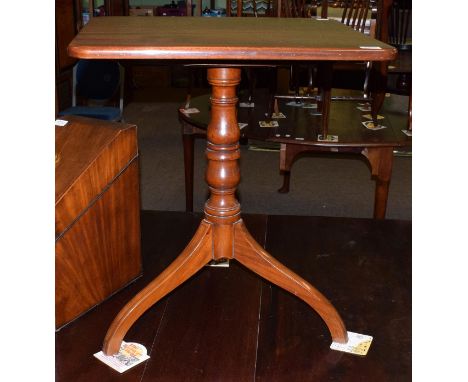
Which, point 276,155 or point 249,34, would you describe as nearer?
point 249,34

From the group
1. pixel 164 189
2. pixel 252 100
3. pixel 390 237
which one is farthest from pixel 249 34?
pixel 164 189

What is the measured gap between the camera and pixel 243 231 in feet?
4.31

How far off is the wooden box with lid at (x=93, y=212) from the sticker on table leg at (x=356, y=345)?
1.71ft

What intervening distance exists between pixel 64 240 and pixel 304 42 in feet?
2.02

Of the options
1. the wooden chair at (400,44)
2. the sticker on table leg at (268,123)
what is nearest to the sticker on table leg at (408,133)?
the sticker on table leg at (268,123)

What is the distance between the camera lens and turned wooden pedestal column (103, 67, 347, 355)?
125cm

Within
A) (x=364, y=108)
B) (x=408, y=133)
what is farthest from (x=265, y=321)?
(x=364, y=108)

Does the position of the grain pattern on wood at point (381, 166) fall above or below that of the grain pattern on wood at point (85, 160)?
below

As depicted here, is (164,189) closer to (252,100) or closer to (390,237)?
(252,100)

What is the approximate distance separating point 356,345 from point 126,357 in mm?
472

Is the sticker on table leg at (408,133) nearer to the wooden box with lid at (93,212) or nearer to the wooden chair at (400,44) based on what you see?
the wooden chair at (400,44)

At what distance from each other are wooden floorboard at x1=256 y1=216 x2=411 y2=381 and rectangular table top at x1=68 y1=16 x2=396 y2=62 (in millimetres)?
609

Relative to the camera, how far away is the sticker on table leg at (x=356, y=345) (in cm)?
134

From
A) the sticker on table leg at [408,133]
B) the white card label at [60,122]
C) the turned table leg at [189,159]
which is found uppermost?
the white card label at [60,122]
